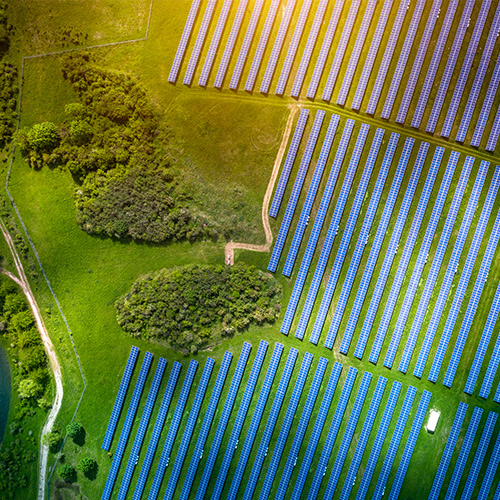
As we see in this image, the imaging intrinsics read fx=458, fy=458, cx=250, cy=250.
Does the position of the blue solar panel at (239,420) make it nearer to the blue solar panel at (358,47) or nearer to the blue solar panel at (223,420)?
the blue solar panel at (223,420)

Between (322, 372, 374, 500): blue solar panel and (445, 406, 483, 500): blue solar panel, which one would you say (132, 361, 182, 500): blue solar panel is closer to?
(322, 372, 374, 500): blue solar panel

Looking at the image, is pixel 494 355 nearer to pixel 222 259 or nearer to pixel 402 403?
pixel 402 403

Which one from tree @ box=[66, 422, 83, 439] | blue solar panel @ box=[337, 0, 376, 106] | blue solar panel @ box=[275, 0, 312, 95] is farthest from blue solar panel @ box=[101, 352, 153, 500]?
blue solar panel @ box=[337, 0, 376, 106]

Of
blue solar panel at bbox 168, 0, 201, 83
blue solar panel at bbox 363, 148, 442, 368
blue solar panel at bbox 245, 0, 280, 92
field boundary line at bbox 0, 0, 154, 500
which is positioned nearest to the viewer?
blue solar panel at bbox 363, 148, 442, 368

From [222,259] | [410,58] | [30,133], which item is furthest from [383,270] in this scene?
[30,133]

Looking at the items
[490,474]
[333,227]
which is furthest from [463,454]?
[333,227]
